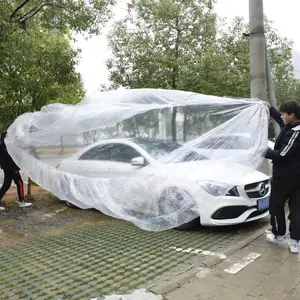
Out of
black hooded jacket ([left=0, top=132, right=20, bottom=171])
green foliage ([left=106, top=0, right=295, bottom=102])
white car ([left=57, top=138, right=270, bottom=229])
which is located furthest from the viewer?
green foliage ([left=106, top=0, right=295, bottom=102])

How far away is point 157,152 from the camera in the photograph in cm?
465

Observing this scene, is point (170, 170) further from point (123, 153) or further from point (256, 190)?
point (256, 190)

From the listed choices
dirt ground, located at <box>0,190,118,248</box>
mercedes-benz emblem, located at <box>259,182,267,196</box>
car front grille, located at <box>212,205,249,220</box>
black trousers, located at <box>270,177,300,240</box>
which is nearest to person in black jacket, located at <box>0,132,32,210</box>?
dirt ground, located at <box>0,190,118,248</box>

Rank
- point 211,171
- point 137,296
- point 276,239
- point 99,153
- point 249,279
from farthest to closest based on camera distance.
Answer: point 99,153, point 211,171, point 276,239, point 249,279, point 137,296

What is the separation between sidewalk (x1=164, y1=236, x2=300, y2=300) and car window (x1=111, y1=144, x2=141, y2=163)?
6.75 ft

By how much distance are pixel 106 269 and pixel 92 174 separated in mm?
2106

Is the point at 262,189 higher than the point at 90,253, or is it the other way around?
the point at 262,189

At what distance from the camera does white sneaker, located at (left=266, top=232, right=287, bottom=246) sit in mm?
4012

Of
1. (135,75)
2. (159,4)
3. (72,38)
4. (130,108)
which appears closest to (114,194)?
(130,108)

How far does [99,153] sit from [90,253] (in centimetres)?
181

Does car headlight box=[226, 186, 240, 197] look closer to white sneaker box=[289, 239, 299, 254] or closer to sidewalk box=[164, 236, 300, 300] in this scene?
sidewalk box=[164, 236, 300, 300]

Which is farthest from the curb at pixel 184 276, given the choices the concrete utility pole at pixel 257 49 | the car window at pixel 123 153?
the concrete utility pole at pixel 257 49

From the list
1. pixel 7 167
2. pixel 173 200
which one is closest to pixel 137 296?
pixel 173 200

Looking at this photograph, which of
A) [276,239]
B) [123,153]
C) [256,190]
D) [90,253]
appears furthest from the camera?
[123,153]
